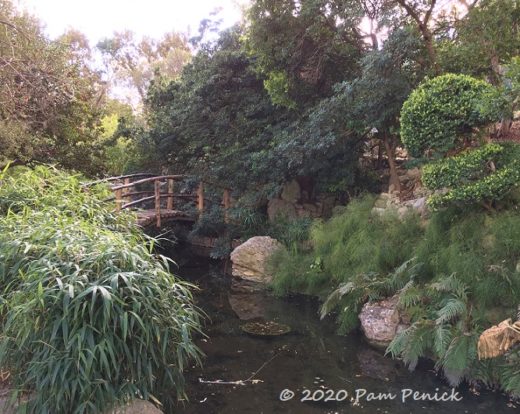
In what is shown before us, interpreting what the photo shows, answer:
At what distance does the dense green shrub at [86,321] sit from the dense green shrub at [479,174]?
11.0 ft

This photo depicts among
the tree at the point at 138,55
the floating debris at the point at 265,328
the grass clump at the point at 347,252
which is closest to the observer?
the floating debris at the point at 265,328

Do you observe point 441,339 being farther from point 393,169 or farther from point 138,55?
point 138,55

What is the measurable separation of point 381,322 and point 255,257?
11.6ft

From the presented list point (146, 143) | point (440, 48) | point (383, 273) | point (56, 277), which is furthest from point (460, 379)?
point (146, 143)

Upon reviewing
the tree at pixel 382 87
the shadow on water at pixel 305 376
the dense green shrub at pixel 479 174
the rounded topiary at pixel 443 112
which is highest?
the tree at pixel 382 87

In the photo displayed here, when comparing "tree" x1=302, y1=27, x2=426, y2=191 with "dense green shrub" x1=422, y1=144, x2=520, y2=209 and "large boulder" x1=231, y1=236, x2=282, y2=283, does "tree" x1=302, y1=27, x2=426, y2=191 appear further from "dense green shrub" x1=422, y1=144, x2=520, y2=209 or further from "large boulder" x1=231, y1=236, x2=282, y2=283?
"large boulder" x1=231, y1=236, x2=282, y2=283

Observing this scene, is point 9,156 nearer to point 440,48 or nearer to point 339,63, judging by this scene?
point 339,63

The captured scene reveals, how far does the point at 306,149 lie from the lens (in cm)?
793

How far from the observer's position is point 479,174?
5.50 metres

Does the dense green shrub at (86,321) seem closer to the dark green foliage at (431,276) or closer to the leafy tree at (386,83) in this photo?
the dark green foliage at (431,276)

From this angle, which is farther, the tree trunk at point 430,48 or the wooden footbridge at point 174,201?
the wooden footbridge at point 174,201

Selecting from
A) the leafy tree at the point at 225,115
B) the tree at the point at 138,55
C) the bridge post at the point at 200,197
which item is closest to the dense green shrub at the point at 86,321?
the leafy tree at the point at 225,115

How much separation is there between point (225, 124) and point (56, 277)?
7069 mm

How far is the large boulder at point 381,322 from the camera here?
544 cm
